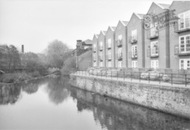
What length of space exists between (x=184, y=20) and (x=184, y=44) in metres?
2.07

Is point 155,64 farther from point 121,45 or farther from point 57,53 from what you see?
point 57,53

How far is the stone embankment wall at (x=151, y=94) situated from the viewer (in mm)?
9609

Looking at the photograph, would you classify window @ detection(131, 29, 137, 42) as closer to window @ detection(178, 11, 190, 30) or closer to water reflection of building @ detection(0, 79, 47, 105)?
window @ detection(178, 11, 190, 30)

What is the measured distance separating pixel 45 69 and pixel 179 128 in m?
43.3

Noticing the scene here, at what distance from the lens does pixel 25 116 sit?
1227cm

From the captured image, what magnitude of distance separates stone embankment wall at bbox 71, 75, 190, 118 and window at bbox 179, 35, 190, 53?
5506mm

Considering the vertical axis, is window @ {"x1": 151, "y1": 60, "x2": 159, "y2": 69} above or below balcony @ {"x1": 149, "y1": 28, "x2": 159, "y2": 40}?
below

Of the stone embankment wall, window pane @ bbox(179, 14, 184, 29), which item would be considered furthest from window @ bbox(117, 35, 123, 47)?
window pane @ bbox(179, 14, 184, 29)

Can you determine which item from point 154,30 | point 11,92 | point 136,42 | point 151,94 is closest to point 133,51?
point 136,42

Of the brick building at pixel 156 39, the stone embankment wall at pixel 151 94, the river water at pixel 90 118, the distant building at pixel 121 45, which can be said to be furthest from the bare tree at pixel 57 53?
the river water at pixel 90 118

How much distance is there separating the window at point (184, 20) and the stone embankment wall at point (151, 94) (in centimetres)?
669

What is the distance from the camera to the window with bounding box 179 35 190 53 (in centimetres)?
1458

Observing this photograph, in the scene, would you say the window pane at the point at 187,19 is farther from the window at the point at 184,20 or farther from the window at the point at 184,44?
the window at the point at 184,44

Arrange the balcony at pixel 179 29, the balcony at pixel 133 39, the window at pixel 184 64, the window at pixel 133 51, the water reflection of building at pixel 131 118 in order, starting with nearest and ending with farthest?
the water reflection of building at pixel 131 118, the balcony at pixel 179 29, the window at pixel 184 64, the balcony at pixel 133 39, the window at pixel 133 51
